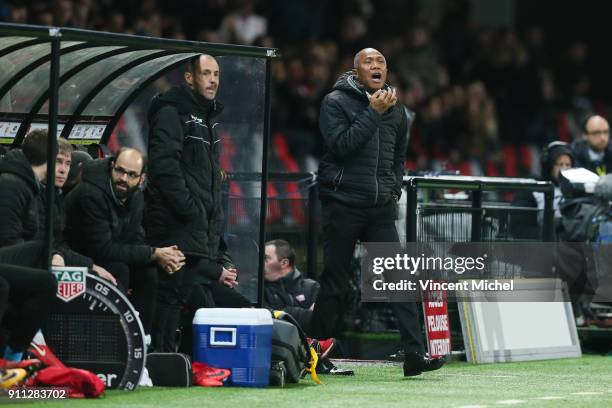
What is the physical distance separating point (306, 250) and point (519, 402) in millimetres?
4278

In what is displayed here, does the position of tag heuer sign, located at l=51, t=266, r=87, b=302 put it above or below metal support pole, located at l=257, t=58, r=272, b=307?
below

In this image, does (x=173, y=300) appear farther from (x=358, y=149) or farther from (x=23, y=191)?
(x=358, y=149)

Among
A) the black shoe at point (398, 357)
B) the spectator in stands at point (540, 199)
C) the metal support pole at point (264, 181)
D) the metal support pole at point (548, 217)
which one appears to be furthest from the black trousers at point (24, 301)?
the metal support pole at point (548, 217)

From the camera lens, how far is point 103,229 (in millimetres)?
10203

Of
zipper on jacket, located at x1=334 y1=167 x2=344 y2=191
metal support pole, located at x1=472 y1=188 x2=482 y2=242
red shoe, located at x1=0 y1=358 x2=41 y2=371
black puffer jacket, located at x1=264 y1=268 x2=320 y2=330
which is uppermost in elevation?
zipper on jacket, located at x1=334 y1=167 x2=344 y2=191

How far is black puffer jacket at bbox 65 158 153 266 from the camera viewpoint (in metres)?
10.2

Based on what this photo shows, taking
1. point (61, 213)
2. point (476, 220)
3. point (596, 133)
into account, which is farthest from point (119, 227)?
point (596, 133)

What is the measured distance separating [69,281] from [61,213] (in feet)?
1.74

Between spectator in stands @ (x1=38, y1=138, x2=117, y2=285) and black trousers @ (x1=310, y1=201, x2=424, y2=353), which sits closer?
spectator in stands @ (x1=38, y1=138, x2=117, y2=285)

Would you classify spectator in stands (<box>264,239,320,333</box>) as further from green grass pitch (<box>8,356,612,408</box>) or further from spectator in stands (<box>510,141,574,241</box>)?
spectator in stands (<box>510,141,574,241</box>)

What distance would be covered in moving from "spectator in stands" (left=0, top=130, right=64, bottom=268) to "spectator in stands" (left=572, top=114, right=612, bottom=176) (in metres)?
6.44

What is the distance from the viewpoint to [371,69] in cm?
1134

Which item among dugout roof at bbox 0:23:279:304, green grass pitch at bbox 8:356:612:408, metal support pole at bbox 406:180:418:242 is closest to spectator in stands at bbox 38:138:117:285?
dugout roof at bbox 0:23:279:304

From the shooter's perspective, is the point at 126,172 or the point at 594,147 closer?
the point at 126,172
